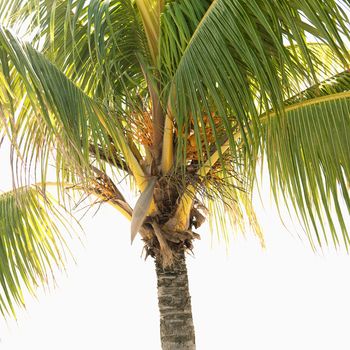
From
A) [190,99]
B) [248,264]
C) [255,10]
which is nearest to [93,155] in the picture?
[190,99]

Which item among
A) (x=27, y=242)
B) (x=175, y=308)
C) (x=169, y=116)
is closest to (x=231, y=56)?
(x=169, y=116)

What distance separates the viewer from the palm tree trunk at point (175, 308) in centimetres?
312

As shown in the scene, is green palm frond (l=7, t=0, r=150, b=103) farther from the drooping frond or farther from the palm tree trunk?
the palm tree trunk

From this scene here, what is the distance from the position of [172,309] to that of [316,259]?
120 inches

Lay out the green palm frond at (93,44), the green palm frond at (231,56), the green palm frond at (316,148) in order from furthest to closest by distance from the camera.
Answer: the green palm frond at (93,44)
the green palm frond at (316,148)
the green palm frond at (231,56)

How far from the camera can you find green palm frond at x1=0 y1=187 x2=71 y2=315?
10.8 ft

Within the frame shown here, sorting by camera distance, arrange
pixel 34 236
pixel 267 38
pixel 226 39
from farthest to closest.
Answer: pixel 34 236, pixel 267 38, pixel 226 39

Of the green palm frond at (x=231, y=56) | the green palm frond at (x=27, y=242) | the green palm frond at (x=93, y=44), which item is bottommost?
the green palm frond at (x=27, y=242)

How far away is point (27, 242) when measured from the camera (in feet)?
11.0

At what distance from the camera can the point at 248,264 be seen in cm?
582

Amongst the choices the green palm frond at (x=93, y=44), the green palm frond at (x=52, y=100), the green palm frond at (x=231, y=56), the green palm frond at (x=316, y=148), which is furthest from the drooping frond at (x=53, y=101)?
the green palm frond at (x=316, y=148)

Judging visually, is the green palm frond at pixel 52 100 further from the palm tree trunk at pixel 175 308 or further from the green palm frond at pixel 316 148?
the palm tree trunk at pixel 175 308

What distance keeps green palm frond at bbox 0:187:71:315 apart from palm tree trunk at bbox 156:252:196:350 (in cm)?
52

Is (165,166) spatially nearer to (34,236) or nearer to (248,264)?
(34,236)
